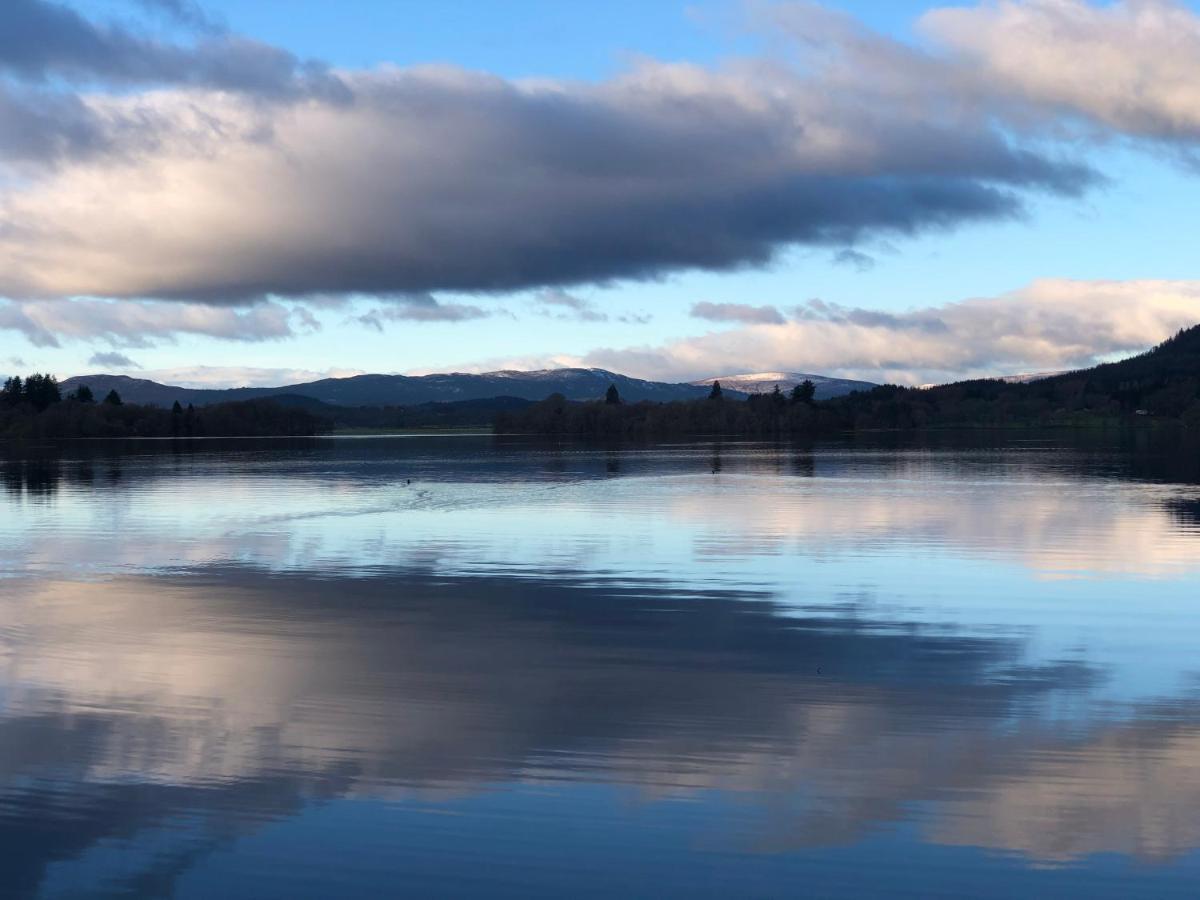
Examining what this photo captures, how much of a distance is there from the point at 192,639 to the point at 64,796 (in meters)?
7.74

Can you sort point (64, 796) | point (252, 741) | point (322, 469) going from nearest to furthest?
point (64, 796)
point (252, 741)
point (322, 469)

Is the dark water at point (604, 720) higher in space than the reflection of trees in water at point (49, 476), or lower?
lower

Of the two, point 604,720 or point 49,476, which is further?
point 49,476

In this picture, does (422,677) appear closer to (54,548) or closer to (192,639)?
(192,639)

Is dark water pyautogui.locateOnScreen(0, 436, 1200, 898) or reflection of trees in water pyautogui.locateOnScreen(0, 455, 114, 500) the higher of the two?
reflection of trees in water pyautogui.locateOnScreen(0, 455, 114, 500)

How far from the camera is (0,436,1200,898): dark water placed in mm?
9492

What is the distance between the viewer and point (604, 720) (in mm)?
13477

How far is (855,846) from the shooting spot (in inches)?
383

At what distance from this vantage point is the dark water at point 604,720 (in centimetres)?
949

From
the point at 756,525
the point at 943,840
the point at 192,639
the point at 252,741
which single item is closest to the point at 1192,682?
the point at 943,840

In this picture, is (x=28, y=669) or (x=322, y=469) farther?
(x=322, y=469)

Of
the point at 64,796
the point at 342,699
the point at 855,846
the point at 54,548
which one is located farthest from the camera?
the point at 54,548

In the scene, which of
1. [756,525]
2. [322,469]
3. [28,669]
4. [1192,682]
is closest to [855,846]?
[1192,682]

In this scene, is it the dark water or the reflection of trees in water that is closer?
the dark water
